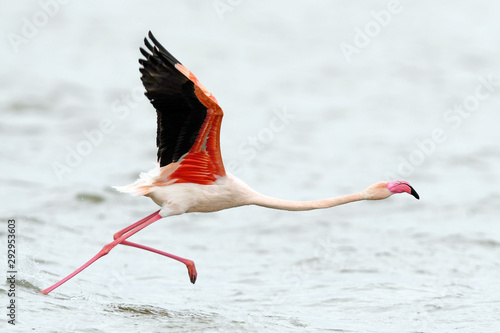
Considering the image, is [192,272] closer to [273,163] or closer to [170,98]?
[170,98]

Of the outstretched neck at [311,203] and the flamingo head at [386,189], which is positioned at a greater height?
the flamingo head at [386,189]

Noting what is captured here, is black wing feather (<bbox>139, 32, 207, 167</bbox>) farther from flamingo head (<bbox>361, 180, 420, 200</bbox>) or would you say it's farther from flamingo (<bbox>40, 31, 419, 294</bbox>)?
flamingo head (<bbox>361, 180, 420, 200</bbox>)

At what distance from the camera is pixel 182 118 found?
899cm

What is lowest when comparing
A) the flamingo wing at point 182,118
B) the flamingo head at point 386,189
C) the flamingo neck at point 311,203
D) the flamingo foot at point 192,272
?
the flamingo foot at point 192,272

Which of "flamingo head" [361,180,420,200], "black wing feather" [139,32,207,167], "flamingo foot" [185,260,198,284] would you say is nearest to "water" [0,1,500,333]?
"flamingo foot" [185,260,198,284]

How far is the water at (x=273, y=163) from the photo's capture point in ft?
37.2

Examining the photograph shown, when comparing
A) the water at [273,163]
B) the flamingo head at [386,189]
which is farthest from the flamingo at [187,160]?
the water at [273,163]

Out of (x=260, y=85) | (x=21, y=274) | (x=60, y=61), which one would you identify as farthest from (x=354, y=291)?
(x=60, y=61)

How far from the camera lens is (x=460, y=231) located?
56.4 ft

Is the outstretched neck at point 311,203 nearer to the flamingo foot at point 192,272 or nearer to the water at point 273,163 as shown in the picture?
the flamingo foot at point 192,272

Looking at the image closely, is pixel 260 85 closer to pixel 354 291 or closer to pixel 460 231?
pixel 460 231

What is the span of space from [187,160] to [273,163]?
38.8 feet

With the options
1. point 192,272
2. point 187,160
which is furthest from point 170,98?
point 192,272

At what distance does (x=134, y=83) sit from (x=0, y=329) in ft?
62.0
